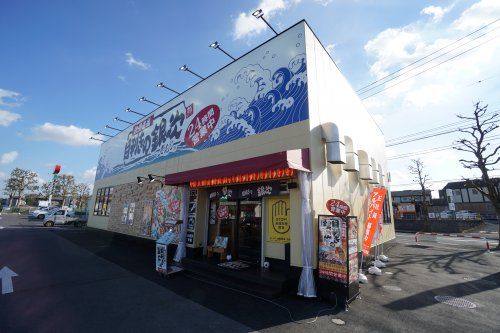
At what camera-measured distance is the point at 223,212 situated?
907 cm

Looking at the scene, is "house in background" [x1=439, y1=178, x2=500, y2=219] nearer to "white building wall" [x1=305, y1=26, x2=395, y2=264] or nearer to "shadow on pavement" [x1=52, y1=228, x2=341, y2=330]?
"white building wall" [x1=305, y1=26, x2=395, y2=264]

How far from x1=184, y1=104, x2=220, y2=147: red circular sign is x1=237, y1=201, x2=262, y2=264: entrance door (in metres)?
3.58

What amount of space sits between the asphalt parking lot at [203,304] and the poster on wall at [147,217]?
A: 3865 millimetres

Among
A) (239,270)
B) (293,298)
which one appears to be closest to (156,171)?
(239,270)

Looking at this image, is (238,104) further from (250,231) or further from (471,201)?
(471,201)

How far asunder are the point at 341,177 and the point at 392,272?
397 cm

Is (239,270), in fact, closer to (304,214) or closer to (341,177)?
(304,214)

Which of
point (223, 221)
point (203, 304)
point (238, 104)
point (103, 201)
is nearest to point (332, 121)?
point (238, 104)

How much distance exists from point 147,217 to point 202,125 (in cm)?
620

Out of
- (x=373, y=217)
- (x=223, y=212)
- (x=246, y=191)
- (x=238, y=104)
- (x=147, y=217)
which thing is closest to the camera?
(x=246, y=191)

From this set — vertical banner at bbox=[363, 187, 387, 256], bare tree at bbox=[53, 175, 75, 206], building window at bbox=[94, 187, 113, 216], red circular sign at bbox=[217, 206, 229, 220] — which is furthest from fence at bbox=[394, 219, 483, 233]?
bare tree at bbox=[53, 175, 75, 206]

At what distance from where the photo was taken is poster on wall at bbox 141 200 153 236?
12.5 m

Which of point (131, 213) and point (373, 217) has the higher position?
point (373, 217)

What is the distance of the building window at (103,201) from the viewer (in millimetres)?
17703
